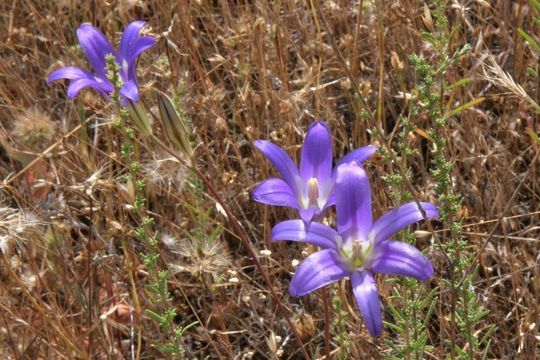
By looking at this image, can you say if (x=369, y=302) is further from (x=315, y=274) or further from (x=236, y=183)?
(x=236, y=183)

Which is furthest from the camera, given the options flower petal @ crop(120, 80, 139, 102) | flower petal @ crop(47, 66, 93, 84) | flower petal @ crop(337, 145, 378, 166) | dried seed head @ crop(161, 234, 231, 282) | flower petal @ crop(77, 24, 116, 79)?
dried seed head @ crop(161, 234, 231, 282)

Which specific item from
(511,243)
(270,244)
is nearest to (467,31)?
(511,243)

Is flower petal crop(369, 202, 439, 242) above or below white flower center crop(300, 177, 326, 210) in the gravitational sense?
above

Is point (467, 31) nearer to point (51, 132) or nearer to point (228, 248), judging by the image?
point (228, 248)

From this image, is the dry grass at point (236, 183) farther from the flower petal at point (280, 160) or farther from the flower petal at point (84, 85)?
the flower petal at point (280, 160)

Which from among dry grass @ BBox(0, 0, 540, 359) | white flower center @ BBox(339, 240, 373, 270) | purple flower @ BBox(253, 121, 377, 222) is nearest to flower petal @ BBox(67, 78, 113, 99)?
dry grass @ BBox(0, 0, 540, 359)

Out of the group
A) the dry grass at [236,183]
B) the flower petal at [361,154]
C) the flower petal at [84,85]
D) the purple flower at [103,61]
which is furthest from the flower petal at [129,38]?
the flower petal at [361,154]

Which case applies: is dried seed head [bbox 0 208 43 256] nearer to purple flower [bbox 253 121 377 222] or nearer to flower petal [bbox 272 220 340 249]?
purple flower [bbox 253 121 377 222]
